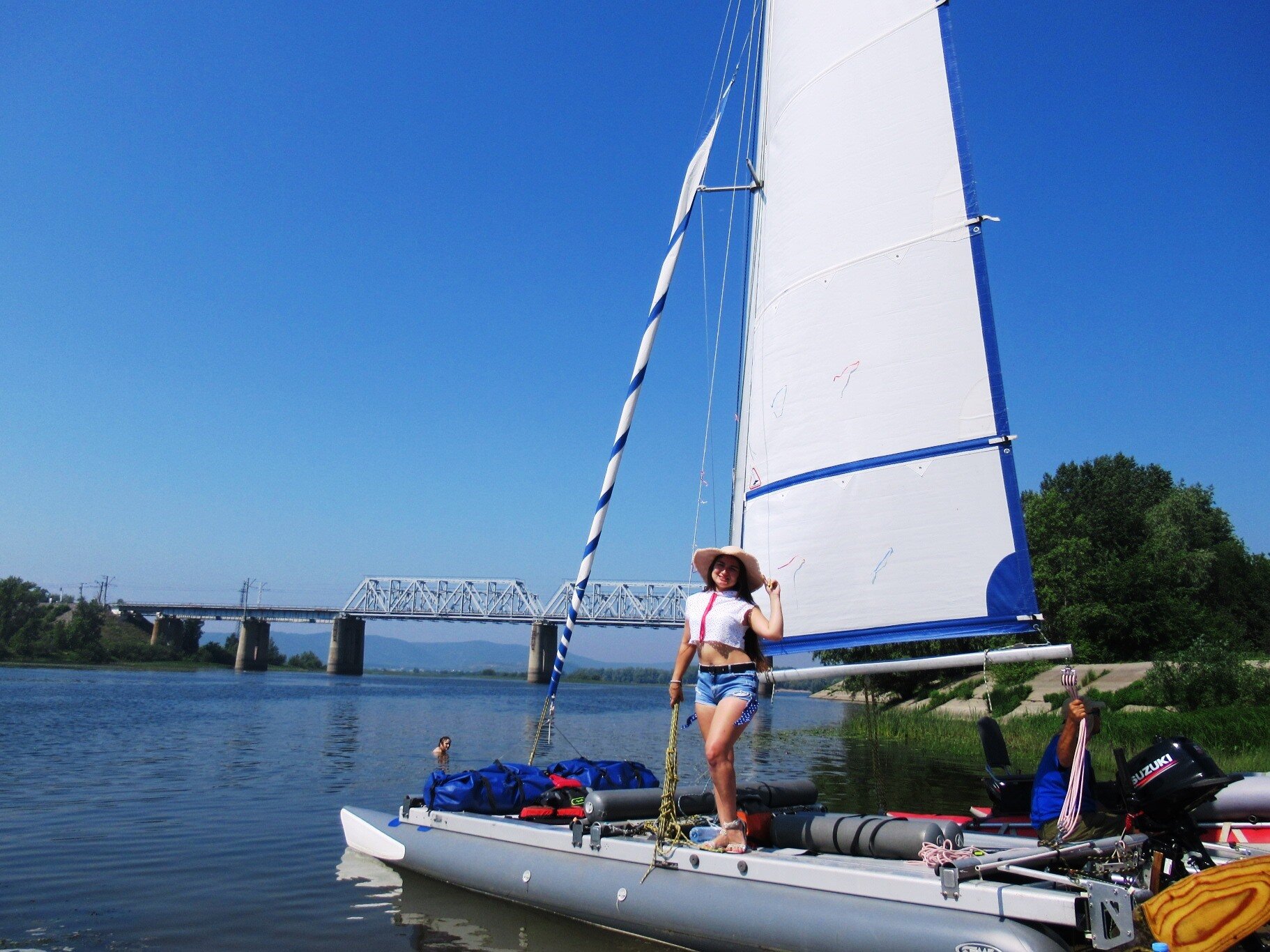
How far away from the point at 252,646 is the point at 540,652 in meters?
42.0

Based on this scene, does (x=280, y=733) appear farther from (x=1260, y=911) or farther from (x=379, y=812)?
(x=1260, y=911)

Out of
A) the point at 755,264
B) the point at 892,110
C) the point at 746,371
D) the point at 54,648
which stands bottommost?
the point at 54,648

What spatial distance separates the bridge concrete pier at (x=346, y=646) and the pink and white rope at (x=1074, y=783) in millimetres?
132822

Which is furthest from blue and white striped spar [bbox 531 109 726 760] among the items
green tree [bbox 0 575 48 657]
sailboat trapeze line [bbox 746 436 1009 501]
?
green tree [bbox 0 575 48 657]

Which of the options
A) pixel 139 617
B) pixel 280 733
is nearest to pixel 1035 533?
pixel 280 733

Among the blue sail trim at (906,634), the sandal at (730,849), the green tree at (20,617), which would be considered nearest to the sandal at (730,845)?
the sandal at (730,849)

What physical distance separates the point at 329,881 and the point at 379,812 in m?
1.17

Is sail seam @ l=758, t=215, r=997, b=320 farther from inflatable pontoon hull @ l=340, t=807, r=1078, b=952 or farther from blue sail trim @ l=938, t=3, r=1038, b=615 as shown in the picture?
inflatable pontoon hull @ l=340, t=807, r=1078, b=952

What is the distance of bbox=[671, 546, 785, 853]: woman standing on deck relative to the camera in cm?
645

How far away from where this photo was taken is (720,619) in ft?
22.0

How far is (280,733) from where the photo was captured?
1082 inches

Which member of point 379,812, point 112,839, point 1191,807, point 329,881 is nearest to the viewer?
point 1191,807

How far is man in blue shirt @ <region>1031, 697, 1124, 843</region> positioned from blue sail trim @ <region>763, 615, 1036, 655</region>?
0.91m

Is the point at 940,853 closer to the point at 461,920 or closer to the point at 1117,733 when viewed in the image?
the point at 461,920
